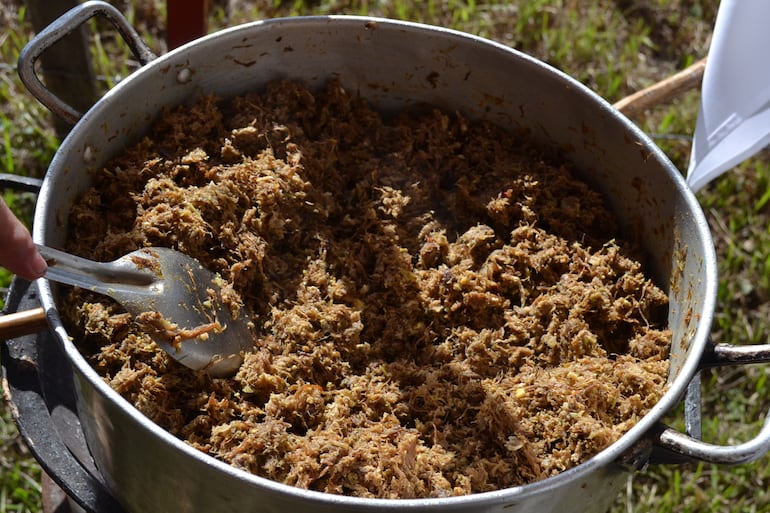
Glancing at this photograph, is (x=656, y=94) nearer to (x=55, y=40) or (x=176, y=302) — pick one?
(x=176, y=302)

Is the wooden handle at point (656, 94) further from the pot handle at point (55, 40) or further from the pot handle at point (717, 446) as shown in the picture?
the pot handle at point (55, 40)

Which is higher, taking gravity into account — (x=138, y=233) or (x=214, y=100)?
(x=214, y=100)

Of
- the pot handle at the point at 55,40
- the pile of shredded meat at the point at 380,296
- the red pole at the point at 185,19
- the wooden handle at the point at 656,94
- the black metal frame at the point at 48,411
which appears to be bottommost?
the black metal frame at the point at 48,411

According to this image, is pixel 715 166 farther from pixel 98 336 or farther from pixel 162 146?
pixel 98 336

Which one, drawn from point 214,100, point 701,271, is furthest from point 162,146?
point 701,271

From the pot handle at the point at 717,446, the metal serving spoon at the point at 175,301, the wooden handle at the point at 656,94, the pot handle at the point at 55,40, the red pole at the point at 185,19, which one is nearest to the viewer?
the pot handle at the point at 717,446

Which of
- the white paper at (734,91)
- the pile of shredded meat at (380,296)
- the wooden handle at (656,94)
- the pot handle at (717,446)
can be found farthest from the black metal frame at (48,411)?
the white paper at (734,91)
